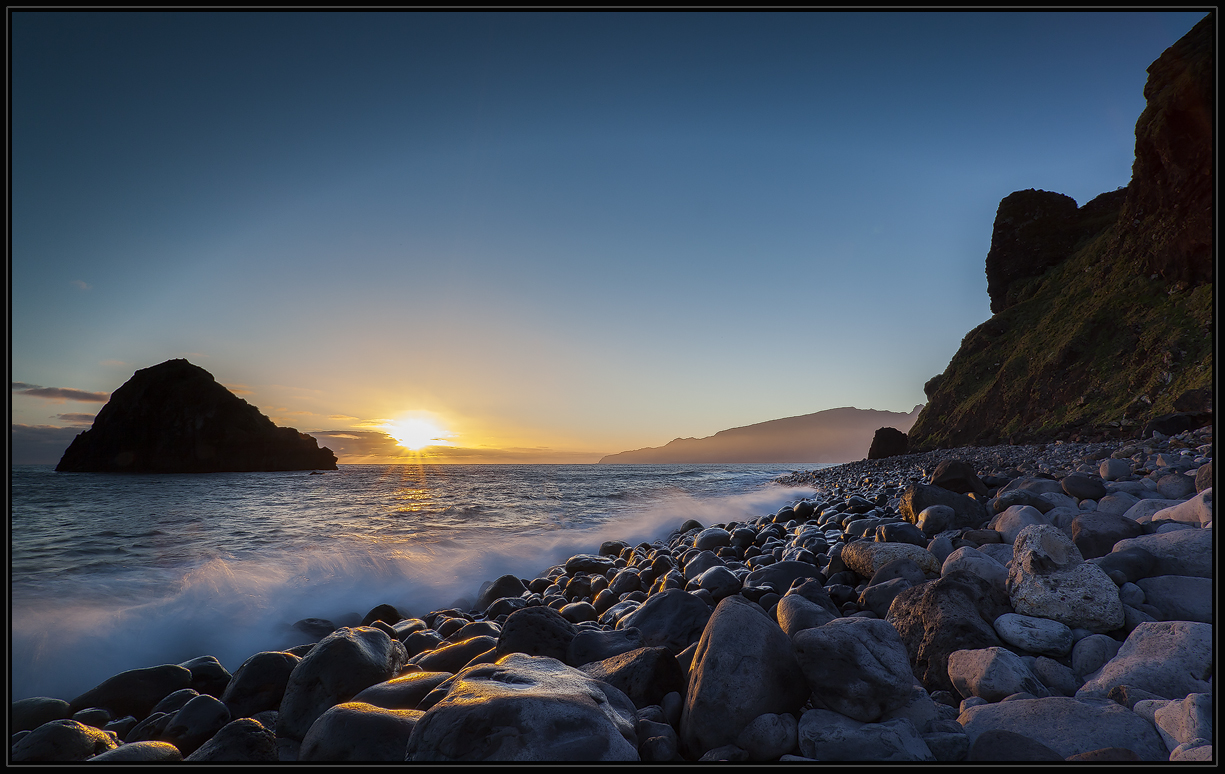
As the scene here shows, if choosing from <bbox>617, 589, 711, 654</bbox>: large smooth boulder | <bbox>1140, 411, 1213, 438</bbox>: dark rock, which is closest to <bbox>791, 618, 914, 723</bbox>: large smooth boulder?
<bbox>617, 589, 711, 654</bbox>: large smooth boulder

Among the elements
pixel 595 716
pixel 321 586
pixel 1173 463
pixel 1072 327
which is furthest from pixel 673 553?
pixel 1072 327

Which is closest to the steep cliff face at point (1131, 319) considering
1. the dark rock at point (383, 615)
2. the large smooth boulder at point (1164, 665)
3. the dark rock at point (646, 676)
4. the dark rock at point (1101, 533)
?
the dark rock at point (1101, 533)

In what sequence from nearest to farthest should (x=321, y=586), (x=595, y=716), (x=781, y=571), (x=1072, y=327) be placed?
(x=595, y=716)
(x=781, y=571)
(x=321, y=586)
(x=1072, y=327)

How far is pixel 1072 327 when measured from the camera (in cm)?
2731

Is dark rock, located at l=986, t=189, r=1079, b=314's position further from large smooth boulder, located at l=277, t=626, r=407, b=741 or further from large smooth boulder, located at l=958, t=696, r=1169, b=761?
large smooth boulder, located at l=277, t=626, r=407, b=741

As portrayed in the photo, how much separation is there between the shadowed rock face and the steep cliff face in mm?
75953

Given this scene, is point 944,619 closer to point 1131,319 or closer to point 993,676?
point 993,676

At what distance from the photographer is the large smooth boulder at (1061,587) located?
3.03 metres

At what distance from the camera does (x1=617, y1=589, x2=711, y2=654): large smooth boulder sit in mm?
3586

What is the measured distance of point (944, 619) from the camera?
2.97 m

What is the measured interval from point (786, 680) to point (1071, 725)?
1121 millimetres

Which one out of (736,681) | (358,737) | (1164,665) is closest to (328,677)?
(358,737)

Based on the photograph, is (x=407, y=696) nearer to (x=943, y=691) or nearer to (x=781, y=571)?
(x=943, y=691)

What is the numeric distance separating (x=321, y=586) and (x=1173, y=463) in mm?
12846
